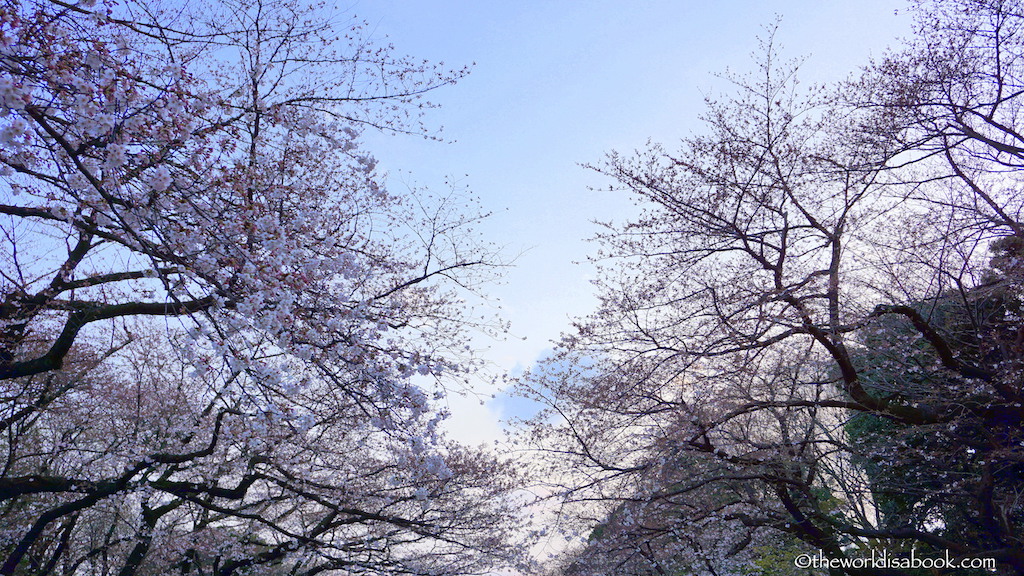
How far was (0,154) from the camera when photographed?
4219 millimetres

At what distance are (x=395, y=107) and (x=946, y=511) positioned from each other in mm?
10937

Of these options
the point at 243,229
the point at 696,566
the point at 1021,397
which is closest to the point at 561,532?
the point at 696,566

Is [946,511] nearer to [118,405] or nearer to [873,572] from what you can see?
[873,572]

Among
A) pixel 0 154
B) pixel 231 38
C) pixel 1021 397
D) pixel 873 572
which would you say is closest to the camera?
pixel 0 154

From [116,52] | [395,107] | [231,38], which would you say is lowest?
[116,52]

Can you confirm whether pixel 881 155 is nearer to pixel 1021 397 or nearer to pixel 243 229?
pixel 1021 397

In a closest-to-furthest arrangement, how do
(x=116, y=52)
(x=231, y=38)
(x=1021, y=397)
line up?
(x=116, y=52) → (x=231, y=38) → (x=1021, y=397)

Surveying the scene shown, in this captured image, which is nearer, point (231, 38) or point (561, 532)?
point (231, 38)

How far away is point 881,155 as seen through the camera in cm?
730

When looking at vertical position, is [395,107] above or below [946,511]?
above

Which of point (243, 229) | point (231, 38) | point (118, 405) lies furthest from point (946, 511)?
point (118, 405)

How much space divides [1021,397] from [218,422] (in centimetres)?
895

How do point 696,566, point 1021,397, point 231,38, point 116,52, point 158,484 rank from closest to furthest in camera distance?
point 116,52 → point 231,38 → point 1021,397 → point 158,484 → point 696,566

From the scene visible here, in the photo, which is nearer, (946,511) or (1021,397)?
(1021,397)
